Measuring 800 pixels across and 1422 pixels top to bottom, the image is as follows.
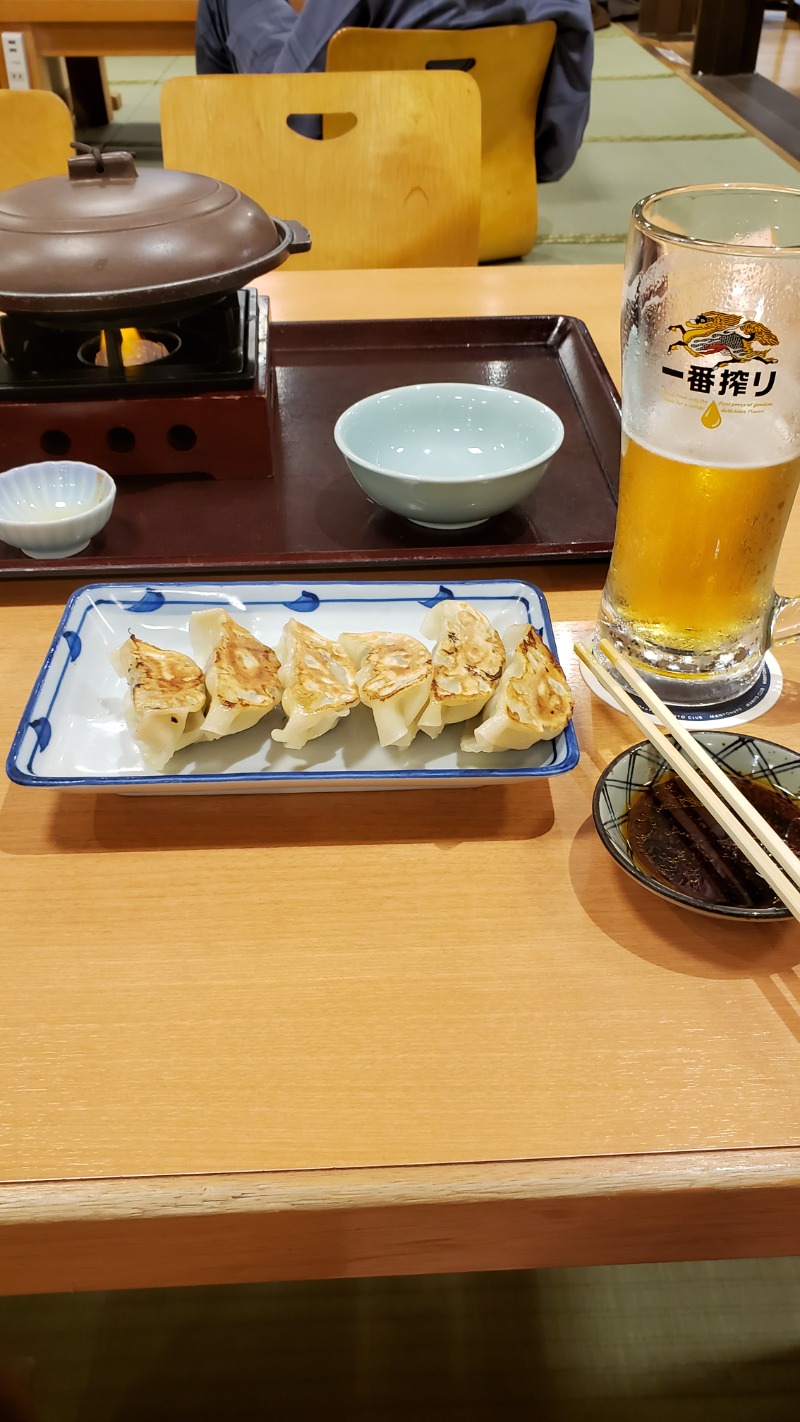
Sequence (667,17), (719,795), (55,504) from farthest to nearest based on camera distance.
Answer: (667,17), (55,504), (719,795)

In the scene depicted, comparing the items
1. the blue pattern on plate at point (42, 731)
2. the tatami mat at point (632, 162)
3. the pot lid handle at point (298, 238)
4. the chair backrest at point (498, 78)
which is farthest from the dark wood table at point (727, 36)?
the blue pattern on plate at point (42, 731)

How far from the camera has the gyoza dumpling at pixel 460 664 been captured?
76 centimetres

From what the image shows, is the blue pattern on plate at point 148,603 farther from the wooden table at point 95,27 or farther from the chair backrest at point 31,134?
the wooden table at point 95,27

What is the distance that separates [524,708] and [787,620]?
0.27m

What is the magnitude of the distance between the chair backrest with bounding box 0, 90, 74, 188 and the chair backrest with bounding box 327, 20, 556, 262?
1118 mm

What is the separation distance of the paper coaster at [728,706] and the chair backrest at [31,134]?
1572 mm

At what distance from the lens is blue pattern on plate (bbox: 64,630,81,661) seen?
0.84m

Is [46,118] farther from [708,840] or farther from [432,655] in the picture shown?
[708,840]

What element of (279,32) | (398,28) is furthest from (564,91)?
(279,32)

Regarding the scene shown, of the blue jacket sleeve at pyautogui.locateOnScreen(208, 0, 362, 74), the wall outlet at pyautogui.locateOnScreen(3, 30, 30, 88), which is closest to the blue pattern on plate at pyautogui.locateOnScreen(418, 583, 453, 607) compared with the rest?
the blue jacket sleeve at pyautogui.locateOnScreen(208, 0, 362, 74)

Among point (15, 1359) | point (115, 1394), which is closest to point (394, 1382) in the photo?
point (115, 1394)

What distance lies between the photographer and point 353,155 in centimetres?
192

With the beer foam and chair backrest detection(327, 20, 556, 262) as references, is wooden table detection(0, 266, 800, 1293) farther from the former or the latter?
chair backrest detection(327, 20, 556, 262)

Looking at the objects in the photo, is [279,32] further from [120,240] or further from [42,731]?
[42,731]
